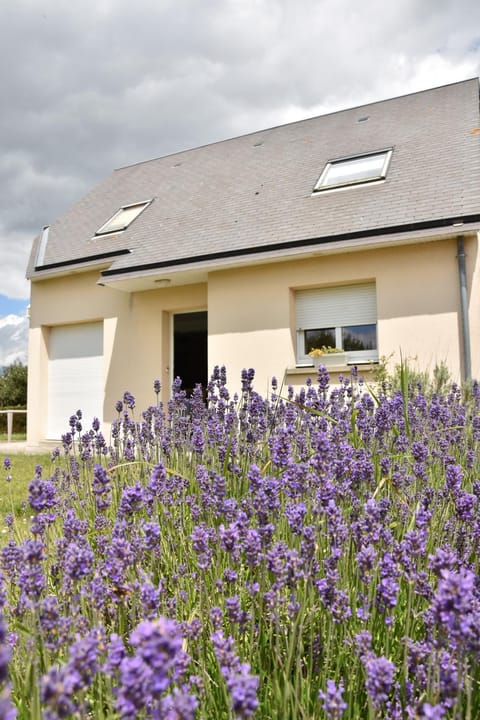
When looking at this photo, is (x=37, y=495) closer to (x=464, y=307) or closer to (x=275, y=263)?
(x=464, y=307)

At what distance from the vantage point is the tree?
69.7ft

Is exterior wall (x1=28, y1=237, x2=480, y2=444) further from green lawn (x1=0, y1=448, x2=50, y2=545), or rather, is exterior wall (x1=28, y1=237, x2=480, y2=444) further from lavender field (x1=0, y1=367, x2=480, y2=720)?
lavender field (x1=0, y1=367, x2=480, y2=720)

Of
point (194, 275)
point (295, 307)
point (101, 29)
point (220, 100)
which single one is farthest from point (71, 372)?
Result: point (220, 100)

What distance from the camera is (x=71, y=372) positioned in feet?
39.2

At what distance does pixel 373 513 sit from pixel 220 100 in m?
17.0

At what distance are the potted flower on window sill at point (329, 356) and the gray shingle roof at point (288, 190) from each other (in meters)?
1.83

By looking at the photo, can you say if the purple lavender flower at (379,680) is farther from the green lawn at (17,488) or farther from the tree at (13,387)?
the tree at (13,387)

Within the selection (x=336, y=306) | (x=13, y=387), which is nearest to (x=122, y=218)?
(x=336, y=306)

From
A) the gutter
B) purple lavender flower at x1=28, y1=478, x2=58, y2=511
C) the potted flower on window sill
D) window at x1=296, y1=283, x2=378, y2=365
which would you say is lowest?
purple lavender flower at x1=28, y1=478, x2=58, y2=511

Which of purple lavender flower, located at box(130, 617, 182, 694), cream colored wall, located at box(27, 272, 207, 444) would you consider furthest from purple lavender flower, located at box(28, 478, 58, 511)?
cream colored wall, located at box(27, 272, 207, 444)

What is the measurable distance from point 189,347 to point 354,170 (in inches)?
198

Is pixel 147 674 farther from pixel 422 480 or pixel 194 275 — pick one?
pixel 194 275

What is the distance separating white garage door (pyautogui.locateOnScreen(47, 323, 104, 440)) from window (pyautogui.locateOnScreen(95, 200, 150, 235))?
2.31 m

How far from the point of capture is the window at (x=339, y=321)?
340 inches
